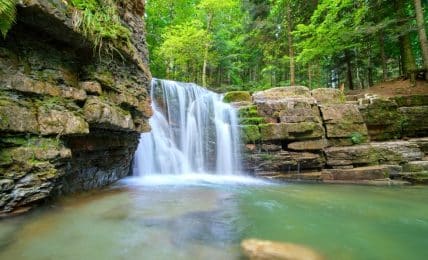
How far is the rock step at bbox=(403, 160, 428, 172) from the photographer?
773cm

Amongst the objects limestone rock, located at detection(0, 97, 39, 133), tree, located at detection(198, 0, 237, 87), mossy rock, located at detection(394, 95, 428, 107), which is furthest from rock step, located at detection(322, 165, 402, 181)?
tree, located at detection(198, 0, 237, 87)

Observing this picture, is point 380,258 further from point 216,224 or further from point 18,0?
point 18,0

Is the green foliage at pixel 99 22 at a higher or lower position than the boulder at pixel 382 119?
higher

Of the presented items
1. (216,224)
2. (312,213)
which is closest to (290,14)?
(312,213)

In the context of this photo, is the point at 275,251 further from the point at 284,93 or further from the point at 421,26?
the point at 421,26

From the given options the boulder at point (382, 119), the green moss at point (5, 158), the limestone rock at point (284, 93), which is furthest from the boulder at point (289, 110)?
the green moss at point (5, 158)

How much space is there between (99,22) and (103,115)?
158cm

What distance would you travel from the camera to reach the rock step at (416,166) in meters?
7.73

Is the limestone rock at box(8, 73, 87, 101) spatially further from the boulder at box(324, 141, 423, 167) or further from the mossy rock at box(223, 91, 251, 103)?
the boulder at box(324, 141, 423, 167)

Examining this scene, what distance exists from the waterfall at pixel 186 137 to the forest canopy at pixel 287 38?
17.1ft

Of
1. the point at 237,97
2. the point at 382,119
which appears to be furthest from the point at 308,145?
the point at 237,97

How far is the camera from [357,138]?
902cm

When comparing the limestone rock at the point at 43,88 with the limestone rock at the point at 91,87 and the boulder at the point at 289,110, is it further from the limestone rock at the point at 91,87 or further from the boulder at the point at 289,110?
the boulder at the point at 289,110

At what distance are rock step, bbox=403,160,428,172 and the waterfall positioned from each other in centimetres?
491
